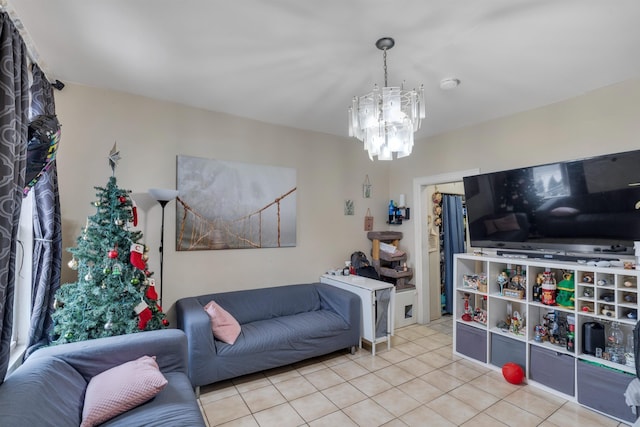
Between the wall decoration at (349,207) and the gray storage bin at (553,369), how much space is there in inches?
97.2

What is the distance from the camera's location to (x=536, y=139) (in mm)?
3129

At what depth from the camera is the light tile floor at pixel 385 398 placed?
87.9 inches

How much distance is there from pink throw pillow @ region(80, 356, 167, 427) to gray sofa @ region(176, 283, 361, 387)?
2.30 ft

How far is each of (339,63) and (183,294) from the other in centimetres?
262

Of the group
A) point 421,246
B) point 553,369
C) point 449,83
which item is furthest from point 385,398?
point 449,83

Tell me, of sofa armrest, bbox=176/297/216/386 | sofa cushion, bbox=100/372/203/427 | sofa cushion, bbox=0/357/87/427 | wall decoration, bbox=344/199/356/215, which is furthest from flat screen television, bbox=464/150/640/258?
sofa cushion, bbox=0/357/87/427

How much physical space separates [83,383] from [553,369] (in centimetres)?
349

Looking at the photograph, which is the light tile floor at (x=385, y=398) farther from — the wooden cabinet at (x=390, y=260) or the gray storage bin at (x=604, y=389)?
the wooden cabinet at (x=390, y=260)

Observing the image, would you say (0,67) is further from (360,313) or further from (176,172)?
(360,313)

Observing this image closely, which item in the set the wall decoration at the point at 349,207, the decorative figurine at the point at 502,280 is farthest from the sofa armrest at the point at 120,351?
the decorative figurine at the point at 502,280

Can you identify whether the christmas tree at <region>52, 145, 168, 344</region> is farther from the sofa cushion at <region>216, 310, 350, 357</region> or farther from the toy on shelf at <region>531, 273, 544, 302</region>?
the toy on shelf at <region>531, 273, 544, 302</region>

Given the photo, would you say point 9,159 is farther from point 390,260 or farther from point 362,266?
point 390,260

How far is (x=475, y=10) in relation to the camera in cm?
175

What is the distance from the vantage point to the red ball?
2697 millimetres
